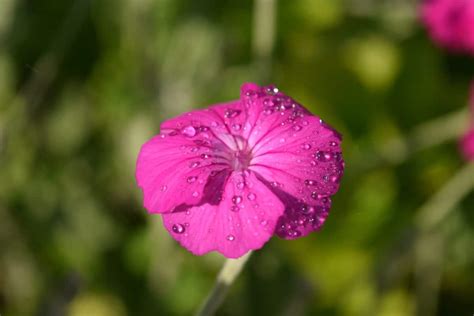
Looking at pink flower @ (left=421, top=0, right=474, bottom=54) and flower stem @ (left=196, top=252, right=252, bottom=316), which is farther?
pink flower @ (left=421, top=0, right=474, bottom=54)

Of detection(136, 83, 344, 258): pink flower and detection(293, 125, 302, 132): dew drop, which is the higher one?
detection(293, 125, 302, 132): dew drop

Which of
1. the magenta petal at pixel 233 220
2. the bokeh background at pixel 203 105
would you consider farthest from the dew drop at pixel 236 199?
the bokeh background at pixel 203 105

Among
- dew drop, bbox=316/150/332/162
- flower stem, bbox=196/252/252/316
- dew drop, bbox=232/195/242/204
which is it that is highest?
dew drop, bbox=316/150/332/162

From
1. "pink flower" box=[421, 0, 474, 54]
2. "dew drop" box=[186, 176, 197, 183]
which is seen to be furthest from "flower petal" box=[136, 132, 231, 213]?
"pink flower" box=[421, 0, 474, 54]

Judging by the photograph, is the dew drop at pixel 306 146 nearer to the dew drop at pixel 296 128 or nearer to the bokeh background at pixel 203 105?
the dew drop at pixel 296 128

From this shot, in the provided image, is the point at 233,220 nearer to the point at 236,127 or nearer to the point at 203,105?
the point at 236,127

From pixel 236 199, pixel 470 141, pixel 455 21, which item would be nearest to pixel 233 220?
pixel 236 199

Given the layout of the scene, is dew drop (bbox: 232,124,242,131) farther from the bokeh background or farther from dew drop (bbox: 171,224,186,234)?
the bokeh background
